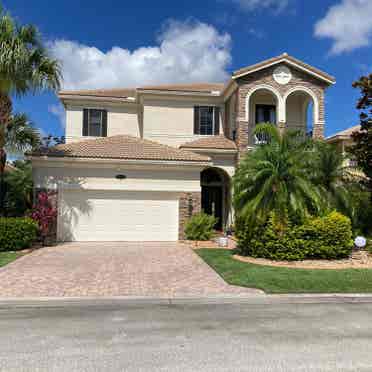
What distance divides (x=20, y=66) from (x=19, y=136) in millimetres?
3612

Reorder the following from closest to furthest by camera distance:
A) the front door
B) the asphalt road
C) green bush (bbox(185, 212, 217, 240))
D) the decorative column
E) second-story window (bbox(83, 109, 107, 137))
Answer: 1. the asphalt road
2. green bush (bbox(185, 212, 217, 240))
3. the decorative column
4. the front door
5. second-story window (bbox(83, 109, 107, 137))

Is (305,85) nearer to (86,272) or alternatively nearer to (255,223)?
(255,223)

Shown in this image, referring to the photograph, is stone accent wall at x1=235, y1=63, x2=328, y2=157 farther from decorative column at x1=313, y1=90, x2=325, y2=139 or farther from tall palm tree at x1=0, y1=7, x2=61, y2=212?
tall palm tree at x1=0, y1=7, x2=61, y2=212

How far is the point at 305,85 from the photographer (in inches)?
746

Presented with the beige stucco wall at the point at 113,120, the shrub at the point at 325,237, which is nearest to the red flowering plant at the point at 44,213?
the beige stucco wall at the point at 113,120

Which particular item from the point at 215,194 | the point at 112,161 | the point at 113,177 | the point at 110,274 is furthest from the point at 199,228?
the point at 110,274

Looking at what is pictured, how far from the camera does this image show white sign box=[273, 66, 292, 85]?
61.5 ft

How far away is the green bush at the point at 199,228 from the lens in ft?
52.3

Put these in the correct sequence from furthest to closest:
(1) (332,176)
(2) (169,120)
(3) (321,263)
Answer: (2) (169,120), (1) (332,176), (3) (321,263)

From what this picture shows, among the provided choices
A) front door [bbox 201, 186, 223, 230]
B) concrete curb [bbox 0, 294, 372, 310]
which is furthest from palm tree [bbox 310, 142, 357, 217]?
front door [bbox 201, 186, 223, 230]

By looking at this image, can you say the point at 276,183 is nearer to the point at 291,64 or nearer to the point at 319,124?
the point at 319,124

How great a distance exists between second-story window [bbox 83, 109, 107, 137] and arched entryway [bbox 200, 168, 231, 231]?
641cm

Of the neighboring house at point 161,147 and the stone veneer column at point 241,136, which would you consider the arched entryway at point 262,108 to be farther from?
the stone veneer column at point 241,136

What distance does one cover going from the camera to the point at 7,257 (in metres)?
11.6
